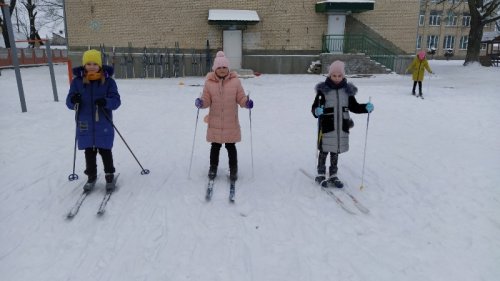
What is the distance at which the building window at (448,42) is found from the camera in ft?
161

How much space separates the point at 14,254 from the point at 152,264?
1312 millimetres

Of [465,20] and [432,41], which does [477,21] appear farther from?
[465,20]

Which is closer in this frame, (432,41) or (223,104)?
(223,104)

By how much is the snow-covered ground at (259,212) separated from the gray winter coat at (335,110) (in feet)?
2.19

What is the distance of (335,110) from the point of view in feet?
15.8

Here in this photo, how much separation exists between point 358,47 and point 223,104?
61.5 ft

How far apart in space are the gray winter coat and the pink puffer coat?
1.01 meters

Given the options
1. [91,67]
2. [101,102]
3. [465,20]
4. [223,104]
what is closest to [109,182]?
[101,102]

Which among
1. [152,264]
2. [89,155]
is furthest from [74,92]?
[152,264]

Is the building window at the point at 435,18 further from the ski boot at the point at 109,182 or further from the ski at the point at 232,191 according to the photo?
the ski boot at the point at 109,182

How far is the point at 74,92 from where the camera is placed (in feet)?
14.5

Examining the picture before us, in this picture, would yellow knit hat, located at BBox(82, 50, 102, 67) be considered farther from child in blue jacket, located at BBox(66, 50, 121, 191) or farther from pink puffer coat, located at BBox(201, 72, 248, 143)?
pink puffer coat, located at BBox(201, 72, 248, 143)

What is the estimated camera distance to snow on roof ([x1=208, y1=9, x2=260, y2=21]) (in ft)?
64.5

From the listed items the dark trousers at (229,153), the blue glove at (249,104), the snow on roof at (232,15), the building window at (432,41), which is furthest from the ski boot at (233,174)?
the building window at (432,41)
